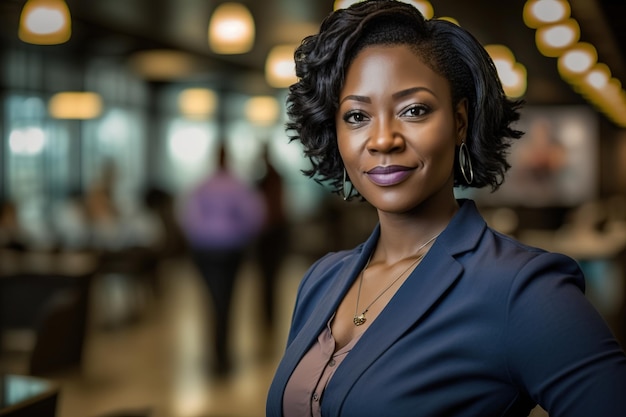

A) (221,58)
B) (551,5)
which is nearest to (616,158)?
(221,58)

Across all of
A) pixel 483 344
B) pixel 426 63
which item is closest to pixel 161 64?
pixel 426 63

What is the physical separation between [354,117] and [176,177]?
652 inches

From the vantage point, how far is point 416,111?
55.0 inches

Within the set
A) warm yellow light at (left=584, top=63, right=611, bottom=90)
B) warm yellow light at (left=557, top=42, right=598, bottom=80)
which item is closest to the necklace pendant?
warm yellow light at (left=557, top=42, right=598, bottom=80)

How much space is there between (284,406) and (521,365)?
1.49 ft

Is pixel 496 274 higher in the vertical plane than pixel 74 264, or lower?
higher

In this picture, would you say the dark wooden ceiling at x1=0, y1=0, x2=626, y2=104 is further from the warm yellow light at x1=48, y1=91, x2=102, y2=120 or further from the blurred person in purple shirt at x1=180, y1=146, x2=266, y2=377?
the blurred person in purple shirt at x1=180, y1=146, x2=266, y2=377

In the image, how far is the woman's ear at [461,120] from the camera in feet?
4.79

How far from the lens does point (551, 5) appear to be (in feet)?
19.4

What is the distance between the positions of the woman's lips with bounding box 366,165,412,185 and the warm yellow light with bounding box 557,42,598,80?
6513 millimetres

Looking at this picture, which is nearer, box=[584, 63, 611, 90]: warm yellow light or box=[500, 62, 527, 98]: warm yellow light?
box=[500, 62, 527, 98]: warm yellow light

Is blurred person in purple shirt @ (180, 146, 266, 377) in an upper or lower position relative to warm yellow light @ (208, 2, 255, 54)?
lower

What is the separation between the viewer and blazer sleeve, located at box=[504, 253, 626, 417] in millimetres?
1171

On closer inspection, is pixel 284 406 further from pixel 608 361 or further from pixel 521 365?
pixel 608 361
